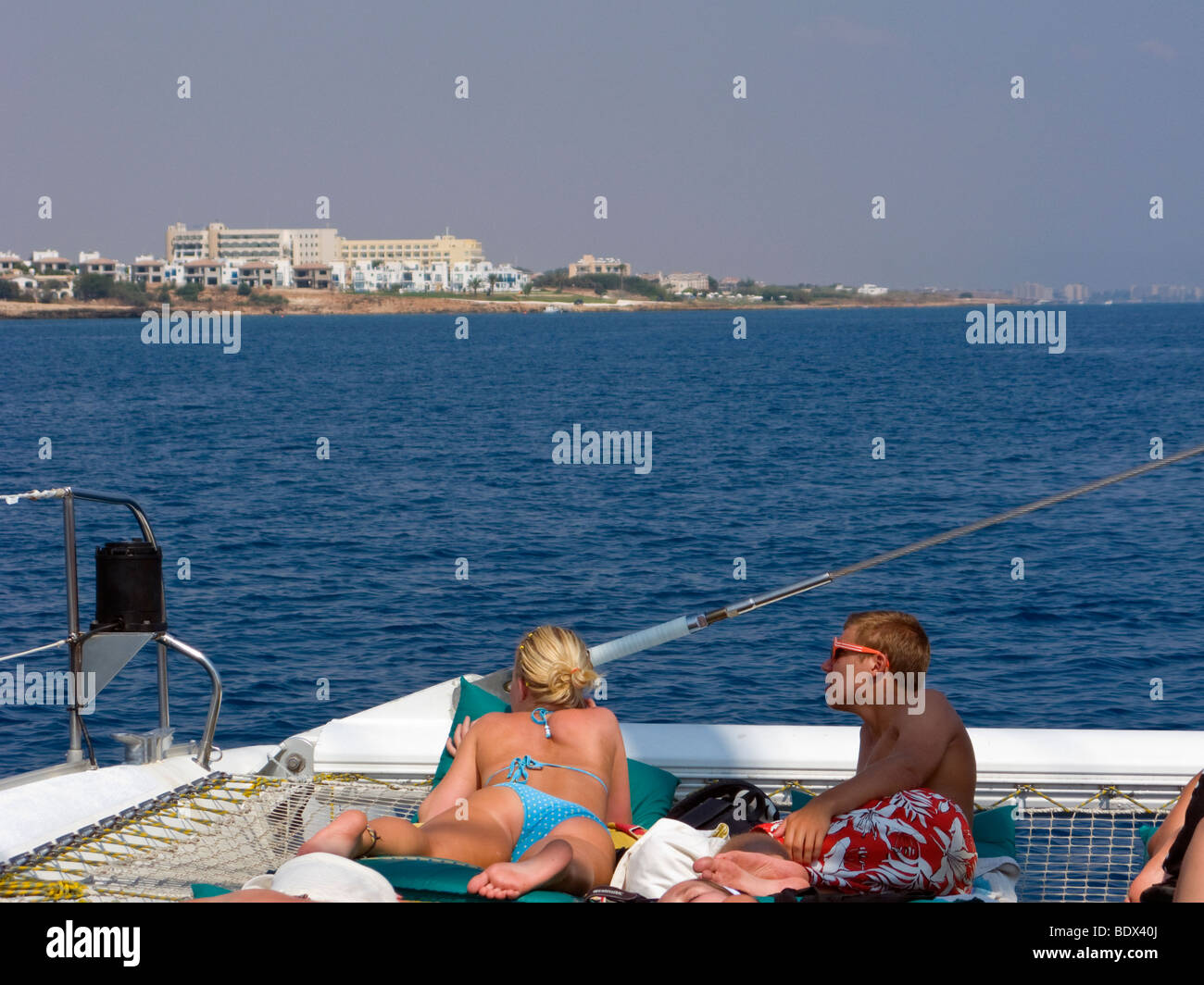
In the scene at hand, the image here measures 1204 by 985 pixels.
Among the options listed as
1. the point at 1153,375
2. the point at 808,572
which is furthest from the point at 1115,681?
the point at 1153,375

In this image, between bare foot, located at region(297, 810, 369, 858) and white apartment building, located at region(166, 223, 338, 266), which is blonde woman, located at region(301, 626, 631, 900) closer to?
bare foot, located at region(297, 810, 369, 858)

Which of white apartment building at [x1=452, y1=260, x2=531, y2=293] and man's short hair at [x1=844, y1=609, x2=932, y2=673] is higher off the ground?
white apartment building at [x1=452, y1=260, x2=531, y2=293]

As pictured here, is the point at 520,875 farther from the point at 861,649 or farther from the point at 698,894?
the point at 861,649

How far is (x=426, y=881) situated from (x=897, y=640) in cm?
137

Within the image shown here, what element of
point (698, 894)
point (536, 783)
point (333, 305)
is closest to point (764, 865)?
point (698, 894)

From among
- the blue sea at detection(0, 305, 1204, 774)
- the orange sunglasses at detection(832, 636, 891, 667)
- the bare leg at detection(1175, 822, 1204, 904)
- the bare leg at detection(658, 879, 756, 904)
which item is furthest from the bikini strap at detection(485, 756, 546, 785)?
the blue sea at detection(0, 305, 1204, 774)

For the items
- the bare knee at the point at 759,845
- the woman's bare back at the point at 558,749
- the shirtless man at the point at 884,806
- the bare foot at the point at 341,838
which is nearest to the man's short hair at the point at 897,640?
the shirtless man at the point at 884,806

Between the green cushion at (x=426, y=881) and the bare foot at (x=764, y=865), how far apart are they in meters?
0.42

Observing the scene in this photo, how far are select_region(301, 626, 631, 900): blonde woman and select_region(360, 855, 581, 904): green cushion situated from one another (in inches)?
2.4

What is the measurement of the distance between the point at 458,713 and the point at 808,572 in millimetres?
15215

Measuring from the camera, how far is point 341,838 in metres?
3.34

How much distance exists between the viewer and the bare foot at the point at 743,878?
3387 mm

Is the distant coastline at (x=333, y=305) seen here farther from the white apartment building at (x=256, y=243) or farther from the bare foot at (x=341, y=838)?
the bare foot at (x=341, y=838)

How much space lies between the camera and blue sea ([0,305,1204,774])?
13430 millimetres
